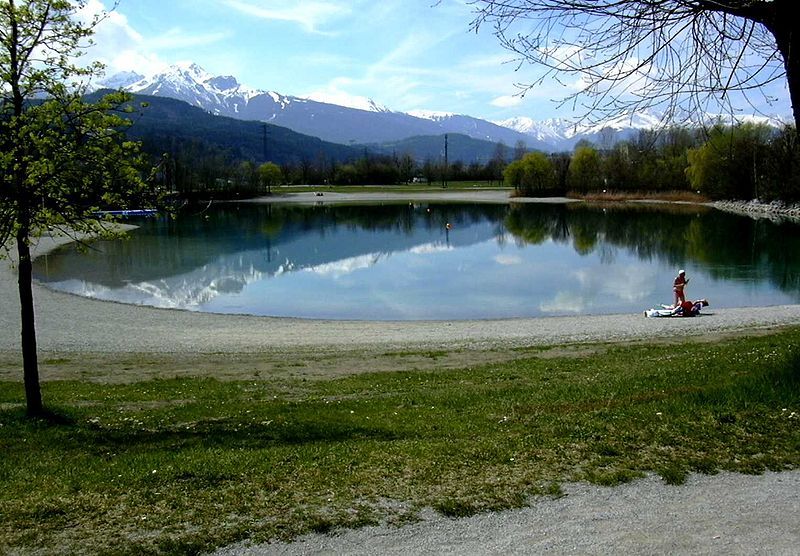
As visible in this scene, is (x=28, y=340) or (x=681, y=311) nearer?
(x=28, y=340)

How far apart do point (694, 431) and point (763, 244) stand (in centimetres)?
5364

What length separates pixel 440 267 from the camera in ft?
156

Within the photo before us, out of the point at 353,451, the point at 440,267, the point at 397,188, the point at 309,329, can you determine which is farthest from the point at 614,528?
the point at 397,188

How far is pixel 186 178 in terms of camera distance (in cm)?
15088

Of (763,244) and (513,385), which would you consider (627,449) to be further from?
(763,244)

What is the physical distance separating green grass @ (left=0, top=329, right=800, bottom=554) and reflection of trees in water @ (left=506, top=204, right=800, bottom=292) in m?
30.5

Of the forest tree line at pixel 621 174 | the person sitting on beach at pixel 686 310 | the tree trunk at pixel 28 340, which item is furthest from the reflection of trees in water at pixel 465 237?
the tree trunk at pixel 28 340

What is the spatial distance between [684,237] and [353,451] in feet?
199

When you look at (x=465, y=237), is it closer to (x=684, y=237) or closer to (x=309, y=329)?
(x=684, y=237)

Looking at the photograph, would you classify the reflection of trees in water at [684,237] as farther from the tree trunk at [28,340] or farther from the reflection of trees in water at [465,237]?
the tree trunk at [28,340]

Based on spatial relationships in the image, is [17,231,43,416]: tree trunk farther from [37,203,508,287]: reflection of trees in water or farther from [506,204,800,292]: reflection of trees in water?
[506,204,800,292]: reflection of trees in water

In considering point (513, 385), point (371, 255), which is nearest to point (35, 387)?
point (513, 385)

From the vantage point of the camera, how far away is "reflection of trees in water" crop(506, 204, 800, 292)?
43219 mm

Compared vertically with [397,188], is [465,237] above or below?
below
